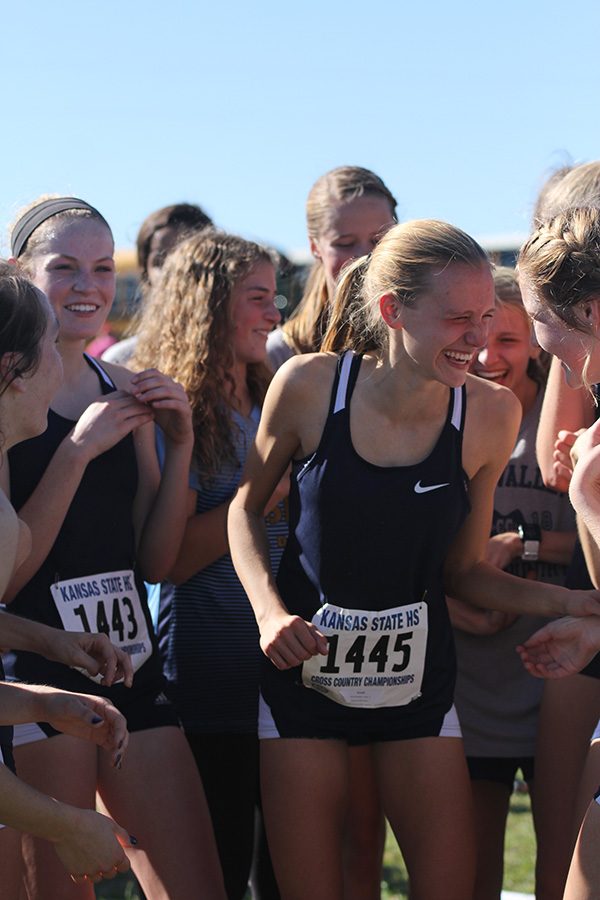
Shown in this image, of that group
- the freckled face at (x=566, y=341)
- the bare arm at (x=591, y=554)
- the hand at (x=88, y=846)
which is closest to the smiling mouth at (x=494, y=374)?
the bare arm at (x=591, y=554)

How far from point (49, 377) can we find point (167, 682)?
4.10 ft

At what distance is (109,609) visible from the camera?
323 cm

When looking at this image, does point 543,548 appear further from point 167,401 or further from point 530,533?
point 167,401

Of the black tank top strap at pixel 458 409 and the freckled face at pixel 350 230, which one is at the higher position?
the freckled face at pixel 350 230

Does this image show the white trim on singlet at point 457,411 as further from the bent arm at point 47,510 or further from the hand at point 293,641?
the bent arm at point 47,510

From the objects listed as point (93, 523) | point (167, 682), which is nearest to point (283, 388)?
point (93, 523)

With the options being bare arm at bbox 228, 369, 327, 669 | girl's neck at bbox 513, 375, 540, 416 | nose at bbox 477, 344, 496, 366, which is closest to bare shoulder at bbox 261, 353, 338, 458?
bare arm at bbox 228, 369, 327, 669

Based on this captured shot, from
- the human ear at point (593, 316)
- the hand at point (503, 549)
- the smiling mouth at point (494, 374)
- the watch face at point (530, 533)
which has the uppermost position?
the human ear at point (593, 316)

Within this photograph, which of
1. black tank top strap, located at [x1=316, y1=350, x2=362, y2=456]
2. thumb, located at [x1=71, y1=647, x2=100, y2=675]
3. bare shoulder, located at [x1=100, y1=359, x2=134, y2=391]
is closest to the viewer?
thumb, located at [x1=71, y1=647, x2=100, y2=675]

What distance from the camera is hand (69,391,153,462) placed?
10.5 ft

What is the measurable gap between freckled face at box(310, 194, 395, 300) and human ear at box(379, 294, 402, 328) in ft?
3.41

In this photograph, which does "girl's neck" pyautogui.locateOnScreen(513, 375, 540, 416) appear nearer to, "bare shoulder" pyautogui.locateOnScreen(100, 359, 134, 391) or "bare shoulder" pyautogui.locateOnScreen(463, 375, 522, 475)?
"bare shoulder" pyautogui.locateOnScreen(463, 375, 522, 475)

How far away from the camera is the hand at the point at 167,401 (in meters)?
3.36

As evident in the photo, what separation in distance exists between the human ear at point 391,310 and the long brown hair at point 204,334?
0.81 meters
